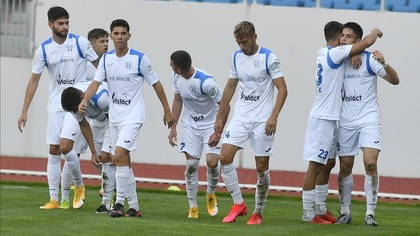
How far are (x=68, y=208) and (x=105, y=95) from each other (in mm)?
1560

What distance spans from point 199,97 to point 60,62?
2134 millimetres

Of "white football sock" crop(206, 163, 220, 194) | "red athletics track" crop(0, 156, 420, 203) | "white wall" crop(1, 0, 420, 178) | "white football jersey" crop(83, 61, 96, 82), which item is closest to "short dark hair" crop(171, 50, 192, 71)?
"white football sock" crop(206, 163, 220, 194)

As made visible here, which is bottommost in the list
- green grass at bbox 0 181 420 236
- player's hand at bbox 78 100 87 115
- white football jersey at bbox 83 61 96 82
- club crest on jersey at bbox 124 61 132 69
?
green grass at bbox 0 181 420 236

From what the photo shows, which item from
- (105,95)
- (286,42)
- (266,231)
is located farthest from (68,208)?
(286,42)

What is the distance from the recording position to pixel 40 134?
95.2 feet

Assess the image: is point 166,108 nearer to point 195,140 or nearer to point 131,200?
point 195,140

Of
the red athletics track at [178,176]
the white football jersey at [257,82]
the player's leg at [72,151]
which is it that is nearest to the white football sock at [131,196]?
the player's leg at [72,151]

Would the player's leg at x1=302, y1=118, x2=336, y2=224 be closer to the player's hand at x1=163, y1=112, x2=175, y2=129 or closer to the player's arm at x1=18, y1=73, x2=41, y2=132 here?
the player's hand at x1=163, y1=112, x2=175, y2=129

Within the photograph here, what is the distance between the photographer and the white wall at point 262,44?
1055 inches

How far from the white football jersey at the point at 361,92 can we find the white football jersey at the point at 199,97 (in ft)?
5.55

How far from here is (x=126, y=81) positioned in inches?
628

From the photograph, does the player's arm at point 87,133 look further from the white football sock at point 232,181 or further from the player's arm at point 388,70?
the player's arm at point 388,70

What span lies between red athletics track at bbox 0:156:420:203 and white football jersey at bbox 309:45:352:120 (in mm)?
7086

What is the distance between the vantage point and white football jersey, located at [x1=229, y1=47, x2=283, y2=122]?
15.5 meters
